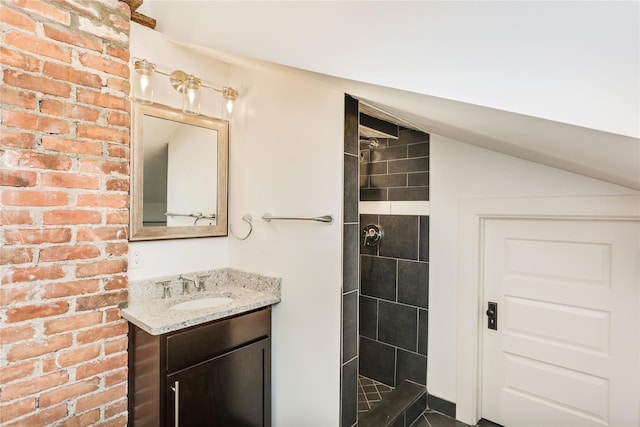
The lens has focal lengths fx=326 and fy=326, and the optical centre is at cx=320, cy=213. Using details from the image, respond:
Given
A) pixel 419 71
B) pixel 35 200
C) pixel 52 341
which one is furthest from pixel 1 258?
pixel 419 71

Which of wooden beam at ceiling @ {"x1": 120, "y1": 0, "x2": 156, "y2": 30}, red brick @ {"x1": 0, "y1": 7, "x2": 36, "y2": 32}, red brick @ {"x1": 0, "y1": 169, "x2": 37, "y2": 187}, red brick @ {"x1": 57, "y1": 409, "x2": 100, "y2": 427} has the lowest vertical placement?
red brick @ {"x1": 57, "y1": 409, "x2": 100, "y2": 427}

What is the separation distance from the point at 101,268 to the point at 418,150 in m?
2.19

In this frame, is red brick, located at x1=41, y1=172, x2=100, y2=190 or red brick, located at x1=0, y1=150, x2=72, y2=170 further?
red brick, located at x1=41, y1=172, x2=100, y2=190

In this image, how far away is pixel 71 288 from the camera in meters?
1.59

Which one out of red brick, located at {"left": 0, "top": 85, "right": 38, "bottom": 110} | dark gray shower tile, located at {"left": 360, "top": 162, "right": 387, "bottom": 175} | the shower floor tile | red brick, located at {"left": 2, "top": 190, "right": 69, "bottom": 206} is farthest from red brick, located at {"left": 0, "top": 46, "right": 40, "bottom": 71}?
the shower floor tile

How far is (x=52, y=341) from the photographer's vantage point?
5.02ft

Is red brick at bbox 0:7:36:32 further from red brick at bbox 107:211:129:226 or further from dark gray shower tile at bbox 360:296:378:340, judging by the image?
dark gray shower tile at bbox 360:296:378:340

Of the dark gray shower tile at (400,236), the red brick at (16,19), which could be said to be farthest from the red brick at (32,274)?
the dark gray shower tile at (400,236)

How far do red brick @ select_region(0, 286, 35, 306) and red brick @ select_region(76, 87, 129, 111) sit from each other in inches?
35.9

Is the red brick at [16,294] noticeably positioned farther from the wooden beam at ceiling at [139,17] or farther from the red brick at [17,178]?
the wooden beam at ceiling at [139,17]

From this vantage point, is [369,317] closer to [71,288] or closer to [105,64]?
[71,288]

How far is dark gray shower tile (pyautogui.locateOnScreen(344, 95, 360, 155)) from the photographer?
1768 millimetres

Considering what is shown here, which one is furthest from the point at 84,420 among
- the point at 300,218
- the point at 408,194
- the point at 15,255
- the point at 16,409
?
the point at 408,194

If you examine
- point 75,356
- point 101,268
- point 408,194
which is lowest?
point 75,356
